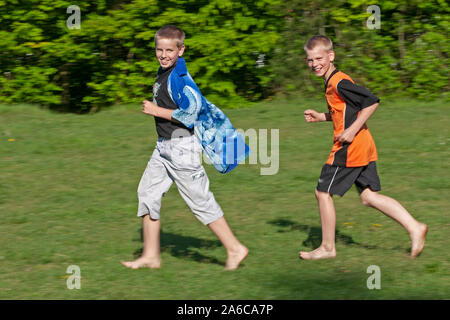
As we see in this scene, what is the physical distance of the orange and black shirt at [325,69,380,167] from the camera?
17.4 ft

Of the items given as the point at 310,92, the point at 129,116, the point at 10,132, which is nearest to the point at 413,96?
the point at 310,92

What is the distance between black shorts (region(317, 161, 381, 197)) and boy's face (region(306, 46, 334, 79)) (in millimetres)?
679

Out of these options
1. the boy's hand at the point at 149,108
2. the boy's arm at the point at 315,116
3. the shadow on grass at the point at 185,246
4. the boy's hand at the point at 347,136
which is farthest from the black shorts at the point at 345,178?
the boy's hand at the point at 149,108

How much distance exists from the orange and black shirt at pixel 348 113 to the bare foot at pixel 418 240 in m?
0.61

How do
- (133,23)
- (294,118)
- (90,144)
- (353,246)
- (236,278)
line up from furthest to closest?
(133,23) → (294,118) → (90,144) → (353,246) → (236,278)

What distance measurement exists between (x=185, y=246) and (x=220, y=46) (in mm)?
6098

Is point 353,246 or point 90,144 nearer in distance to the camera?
point 353,246

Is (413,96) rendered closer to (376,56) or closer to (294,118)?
(376,56)

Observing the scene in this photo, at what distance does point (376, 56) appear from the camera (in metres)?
12.1

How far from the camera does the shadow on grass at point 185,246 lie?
568 cm

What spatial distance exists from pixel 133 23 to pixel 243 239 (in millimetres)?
6223

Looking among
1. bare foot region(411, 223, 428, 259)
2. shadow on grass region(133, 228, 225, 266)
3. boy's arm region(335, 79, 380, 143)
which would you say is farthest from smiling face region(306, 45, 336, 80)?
shadow on grass region(133, 228, 225, 266)

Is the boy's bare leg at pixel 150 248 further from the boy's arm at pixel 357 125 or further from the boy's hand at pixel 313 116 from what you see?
the boy's arm at pixel 357 125

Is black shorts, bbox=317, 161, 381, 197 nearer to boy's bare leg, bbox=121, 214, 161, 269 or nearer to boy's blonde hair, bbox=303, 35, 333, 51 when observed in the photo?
boy's blonde hair, bbox=303, 35, 333, 51
